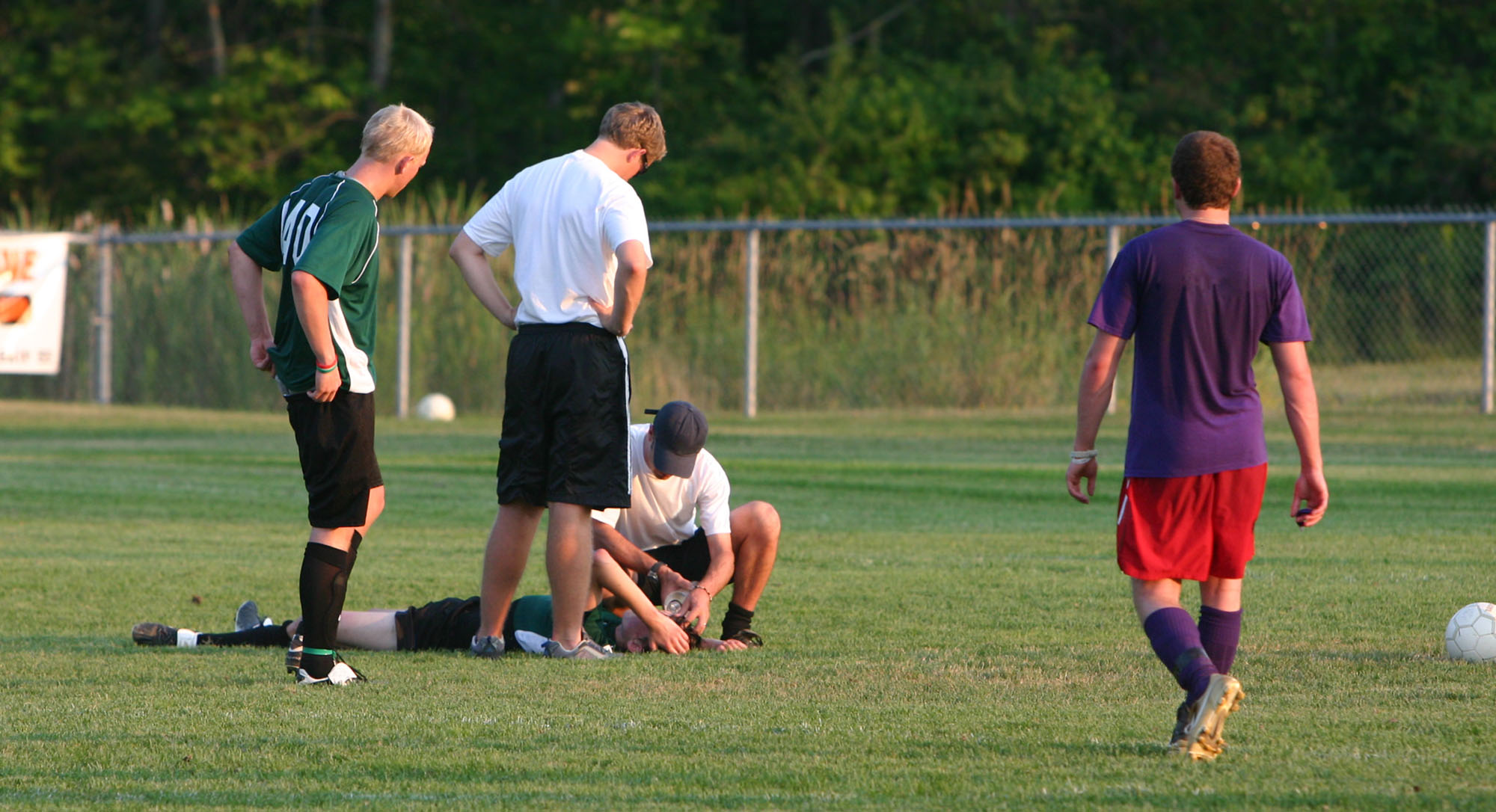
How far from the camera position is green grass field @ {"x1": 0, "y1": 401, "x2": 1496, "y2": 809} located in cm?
400

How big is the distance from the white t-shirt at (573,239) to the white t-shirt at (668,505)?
635mm

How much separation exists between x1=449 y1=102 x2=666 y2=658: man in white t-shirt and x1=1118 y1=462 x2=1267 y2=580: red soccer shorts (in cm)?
195

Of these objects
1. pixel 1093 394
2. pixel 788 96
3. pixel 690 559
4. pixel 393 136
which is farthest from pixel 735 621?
pixel 788 96

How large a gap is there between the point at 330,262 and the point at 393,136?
1.61 feet

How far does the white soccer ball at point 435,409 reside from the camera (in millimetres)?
18819

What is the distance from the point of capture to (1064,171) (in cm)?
2680

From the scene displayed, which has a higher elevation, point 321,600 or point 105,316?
point 105,316

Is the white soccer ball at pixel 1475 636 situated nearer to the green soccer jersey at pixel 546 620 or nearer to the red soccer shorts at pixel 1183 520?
the red soccer shorts at pixel 1183 520

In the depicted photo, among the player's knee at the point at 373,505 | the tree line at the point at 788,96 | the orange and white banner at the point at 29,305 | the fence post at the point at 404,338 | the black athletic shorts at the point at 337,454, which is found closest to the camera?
the black athletic shorts at the point at 337,454

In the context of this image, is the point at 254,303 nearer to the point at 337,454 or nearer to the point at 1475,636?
the point at 337,454

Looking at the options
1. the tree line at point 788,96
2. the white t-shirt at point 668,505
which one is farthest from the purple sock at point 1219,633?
the tree line at point 788,96

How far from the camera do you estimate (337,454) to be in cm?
533

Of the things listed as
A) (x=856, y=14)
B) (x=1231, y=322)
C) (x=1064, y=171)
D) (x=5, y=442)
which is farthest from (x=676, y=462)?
(x=856, y=14)

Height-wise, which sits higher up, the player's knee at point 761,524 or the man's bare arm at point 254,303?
the man's bare arm at point 254,303
